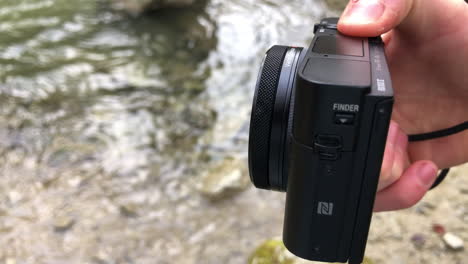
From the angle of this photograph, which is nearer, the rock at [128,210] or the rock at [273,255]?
the rock at [273,255]

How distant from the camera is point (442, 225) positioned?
2619 millimetres

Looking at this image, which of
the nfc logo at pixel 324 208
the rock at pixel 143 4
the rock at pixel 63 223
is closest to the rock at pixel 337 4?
the rock at pixel 143 4

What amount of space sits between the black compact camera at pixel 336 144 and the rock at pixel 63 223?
238 centimetres

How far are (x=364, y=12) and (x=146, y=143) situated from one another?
113 inches

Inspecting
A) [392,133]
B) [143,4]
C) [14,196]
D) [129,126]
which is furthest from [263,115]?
[143,4]

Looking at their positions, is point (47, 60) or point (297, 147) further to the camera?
point (47, 60)

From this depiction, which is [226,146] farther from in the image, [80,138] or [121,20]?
[121,20]

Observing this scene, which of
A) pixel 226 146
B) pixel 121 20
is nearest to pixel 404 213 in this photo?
pixel 226 146

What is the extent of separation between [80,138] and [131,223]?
1.09m

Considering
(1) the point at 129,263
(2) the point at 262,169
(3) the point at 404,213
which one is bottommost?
(1) the point at 129,263

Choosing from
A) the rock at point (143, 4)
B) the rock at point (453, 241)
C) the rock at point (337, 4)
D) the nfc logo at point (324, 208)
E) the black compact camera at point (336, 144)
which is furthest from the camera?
the rock at point (143, 4)

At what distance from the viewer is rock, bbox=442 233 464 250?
2.46m

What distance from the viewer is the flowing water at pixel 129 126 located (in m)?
3.06

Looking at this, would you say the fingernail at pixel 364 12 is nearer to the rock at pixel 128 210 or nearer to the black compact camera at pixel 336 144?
the black compact camera at pixel 336 144
